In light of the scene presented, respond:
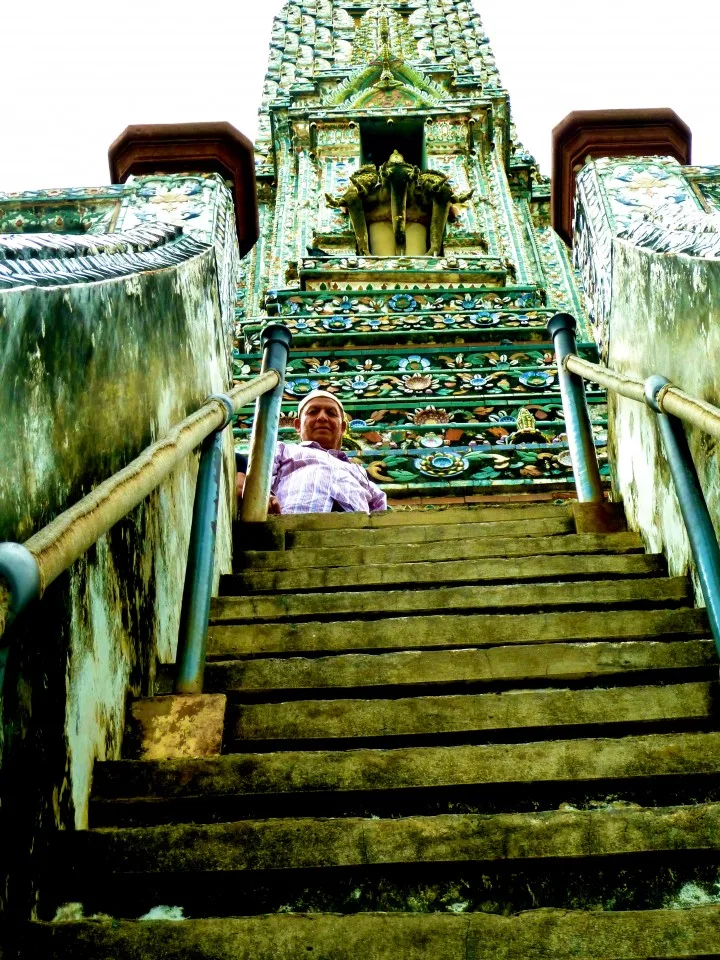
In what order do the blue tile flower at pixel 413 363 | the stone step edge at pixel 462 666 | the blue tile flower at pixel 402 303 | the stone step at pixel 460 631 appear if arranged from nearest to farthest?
the stone step edge at pixel 462 666 → the stone step at pixel 460 631 → the blue tile flower at pixel 413 363 → the blue tile flower at pixel 402 303

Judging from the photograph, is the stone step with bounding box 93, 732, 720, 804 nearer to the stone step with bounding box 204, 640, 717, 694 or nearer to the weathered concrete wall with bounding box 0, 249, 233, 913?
the weathered concrete wall with bounding box 0, 249, 233, 913

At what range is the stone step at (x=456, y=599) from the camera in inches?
128

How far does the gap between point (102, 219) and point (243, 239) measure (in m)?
1.30

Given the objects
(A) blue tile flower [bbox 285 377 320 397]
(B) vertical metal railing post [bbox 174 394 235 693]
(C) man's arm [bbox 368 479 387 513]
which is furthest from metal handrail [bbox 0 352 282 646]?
(A) blue tile flower [bbox 285 377 320 397]

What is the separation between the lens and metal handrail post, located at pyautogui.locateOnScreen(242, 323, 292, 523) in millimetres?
4414

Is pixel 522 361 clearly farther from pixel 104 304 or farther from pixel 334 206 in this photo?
pixel 104 304

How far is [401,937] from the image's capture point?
1.75m

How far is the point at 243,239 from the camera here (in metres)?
6.02

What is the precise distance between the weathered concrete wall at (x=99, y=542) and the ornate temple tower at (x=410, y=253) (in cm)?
299

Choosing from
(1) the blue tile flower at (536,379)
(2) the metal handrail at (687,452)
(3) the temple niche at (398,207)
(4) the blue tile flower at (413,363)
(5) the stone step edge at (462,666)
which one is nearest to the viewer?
(2) the metal handrail at (687,452)

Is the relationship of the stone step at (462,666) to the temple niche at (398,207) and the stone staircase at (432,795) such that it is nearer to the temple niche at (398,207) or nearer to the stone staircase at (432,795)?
the stone staircase at (432,795)

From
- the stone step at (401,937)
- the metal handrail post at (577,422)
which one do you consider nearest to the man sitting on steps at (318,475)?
the metal handrail post at (577,422)

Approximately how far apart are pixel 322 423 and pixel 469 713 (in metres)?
3.22

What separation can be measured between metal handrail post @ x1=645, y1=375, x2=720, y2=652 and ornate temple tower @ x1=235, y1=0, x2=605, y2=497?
2983 mm
